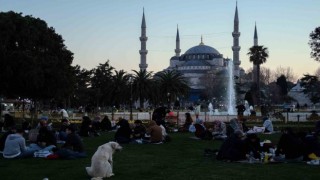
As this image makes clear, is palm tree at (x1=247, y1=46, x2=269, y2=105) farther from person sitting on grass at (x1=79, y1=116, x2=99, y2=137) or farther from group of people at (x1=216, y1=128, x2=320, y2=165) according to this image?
group of people at (x1=216, y1=128, x2=320, y2=165)

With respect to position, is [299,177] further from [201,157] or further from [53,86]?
[53,86]

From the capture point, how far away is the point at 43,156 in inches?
576

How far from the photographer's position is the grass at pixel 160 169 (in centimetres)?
1100

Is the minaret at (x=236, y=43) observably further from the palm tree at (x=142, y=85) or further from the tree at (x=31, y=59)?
the tree at (x=31, y=59)

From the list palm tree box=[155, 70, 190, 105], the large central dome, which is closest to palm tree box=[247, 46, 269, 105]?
palm tree box=[155, 70, 190, 105]

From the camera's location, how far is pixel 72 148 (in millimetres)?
14633

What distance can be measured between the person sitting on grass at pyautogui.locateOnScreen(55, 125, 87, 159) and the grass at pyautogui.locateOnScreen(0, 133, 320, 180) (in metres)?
0.33

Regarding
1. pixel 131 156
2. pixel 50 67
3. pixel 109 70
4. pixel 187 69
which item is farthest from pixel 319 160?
pixel 187 69

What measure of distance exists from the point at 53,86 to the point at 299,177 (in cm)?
2851

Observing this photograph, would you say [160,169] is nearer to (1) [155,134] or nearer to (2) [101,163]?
(2) [101,163]

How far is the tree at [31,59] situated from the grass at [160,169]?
66.4 ft

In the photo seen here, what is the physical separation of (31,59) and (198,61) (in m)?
108


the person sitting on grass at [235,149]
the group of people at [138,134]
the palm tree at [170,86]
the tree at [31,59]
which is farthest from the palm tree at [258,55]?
the person sitting on grass at [235,149]

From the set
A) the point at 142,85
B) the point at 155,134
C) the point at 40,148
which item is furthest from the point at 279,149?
the point at 142,85
